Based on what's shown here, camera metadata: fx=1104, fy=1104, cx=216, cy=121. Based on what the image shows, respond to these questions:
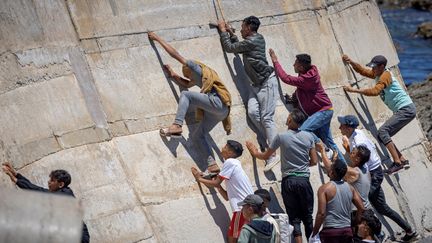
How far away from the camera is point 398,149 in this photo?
16422 millimetres

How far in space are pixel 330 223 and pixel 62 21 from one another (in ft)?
12.9

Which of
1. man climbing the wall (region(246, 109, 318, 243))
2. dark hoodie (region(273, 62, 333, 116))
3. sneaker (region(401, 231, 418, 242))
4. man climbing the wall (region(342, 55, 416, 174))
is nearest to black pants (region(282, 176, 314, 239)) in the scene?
man climbing the wall (region(246, 109, 318, 243))

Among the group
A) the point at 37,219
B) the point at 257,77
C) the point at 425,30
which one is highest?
the point at 37,219

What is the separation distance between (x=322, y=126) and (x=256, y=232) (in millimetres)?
3290

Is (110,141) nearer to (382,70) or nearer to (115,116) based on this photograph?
(115,116)

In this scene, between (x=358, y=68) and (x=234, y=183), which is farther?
(x=358, y=68)

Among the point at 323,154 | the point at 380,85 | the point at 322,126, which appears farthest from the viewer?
the point at 380,85

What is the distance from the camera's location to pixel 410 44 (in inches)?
1441

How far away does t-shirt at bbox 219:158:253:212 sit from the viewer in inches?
501

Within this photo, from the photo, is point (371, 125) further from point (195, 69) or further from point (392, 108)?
point (195, 69)

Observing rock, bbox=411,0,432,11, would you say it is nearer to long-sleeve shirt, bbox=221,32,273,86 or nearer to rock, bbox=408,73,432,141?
rock, bbox=408,73,432,141

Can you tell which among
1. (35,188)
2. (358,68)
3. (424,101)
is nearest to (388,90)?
(358,68)

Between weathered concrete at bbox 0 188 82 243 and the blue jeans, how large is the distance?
693 centimetres

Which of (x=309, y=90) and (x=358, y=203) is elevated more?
(x=309, y=90)
